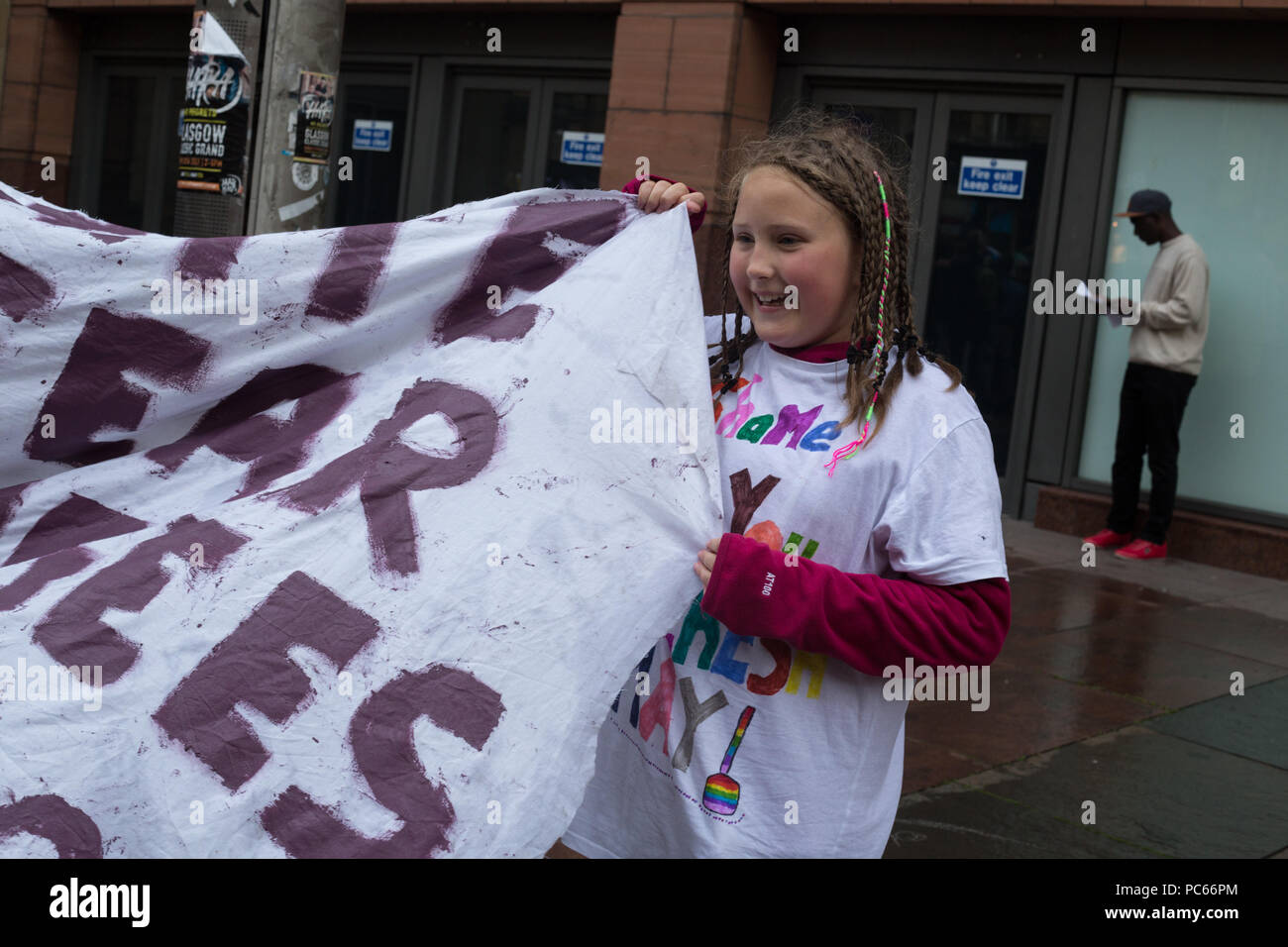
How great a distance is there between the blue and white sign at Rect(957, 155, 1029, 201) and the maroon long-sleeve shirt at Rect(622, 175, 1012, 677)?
295 inches

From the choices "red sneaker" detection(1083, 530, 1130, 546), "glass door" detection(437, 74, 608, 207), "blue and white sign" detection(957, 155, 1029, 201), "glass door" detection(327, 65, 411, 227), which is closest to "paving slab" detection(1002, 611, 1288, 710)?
"red sneaker" detection(1083, 530, 1130, 546)

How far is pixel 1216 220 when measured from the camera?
8.46 metres

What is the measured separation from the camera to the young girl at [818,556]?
2104 mm

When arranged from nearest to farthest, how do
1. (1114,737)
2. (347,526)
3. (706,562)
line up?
(706,562) < (347,526) < (1114,737)

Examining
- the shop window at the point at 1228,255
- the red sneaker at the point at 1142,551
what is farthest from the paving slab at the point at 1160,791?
the shop window at the point at 1228,255

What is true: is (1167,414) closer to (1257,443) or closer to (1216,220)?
(1257,443)

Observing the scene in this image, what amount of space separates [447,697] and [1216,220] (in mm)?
7562

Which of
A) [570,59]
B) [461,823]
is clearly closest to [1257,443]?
[570,59]

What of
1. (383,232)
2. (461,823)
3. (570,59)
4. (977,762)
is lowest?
(977,762)

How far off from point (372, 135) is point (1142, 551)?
7.53 meters

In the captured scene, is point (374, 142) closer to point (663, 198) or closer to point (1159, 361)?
point (1159, 361)

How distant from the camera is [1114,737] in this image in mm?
5156

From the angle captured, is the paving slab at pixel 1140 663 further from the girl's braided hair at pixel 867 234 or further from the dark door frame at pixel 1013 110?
the girl's braided hair at pixel 867 234

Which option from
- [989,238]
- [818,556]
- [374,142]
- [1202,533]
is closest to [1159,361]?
[1202,533]
